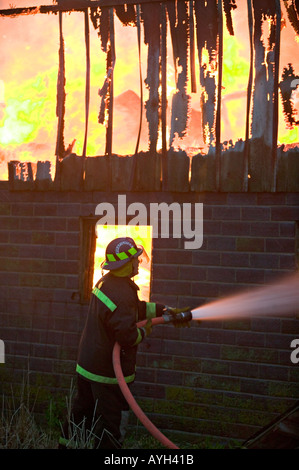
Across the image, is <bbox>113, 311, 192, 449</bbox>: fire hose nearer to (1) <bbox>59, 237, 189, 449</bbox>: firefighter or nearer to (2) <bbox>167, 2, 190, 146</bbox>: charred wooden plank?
(1) <bbox>59, 237, 189, 449</bbox>: firefighter

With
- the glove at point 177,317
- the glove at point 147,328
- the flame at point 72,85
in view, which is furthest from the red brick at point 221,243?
the glove at point 147,328

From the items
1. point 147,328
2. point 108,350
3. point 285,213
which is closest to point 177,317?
point 147,328

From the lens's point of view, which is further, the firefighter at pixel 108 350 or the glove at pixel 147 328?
the glove at pixel 147 328

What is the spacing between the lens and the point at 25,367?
21.6 ft

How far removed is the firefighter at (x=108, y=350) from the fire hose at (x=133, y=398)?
122 mm

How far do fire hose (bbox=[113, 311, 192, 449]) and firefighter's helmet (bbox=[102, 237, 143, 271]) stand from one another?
2.00ft

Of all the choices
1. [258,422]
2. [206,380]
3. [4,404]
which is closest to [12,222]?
[4,404]

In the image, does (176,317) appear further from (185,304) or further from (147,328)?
(185,304)

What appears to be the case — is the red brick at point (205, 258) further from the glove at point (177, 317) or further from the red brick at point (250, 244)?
the glove at point (177, 317)

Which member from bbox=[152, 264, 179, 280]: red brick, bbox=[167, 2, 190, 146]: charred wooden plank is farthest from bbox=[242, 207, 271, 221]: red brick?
bbox=[167, 2, 190, 146]: charred wooden plank

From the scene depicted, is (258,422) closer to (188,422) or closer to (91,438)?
(188,422)

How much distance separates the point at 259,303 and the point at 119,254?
6.40ft

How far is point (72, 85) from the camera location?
21.8 ft

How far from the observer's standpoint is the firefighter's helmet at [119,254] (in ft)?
15.8
